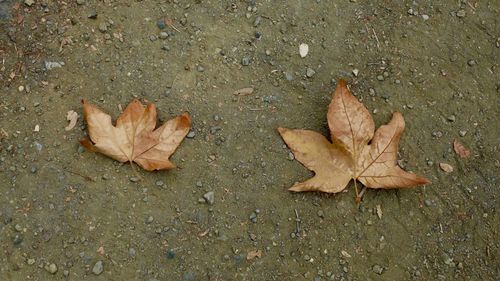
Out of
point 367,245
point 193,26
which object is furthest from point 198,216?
point 193,26

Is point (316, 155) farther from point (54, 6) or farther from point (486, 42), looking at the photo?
point (54, 6)

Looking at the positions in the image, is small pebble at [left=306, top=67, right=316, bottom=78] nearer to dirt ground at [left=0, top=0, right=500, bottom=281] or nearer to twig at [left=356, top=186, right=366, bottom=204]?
dirt ground at [left=0, top=0, right=500, bottom=281]

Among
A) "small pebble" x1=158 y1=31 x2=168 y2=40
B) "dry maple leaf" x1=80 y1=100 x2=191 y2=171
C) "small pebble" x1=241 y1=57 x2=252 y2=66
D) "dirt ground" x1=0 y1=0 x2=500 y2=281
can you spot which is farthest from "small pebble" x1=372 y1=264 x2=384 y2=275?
"small pebble" x1=158 y1=31 x2=168 y2=40

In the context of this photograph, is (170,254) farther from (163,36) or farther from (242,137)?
(163,36)

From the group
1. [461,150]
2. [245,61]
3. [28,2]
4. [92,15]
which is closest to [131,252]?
[245,61]

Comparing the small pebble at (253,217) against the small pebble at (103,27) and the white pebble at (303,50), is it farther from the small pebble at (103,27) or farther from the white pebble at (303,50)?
the small pebble at (103,27)
